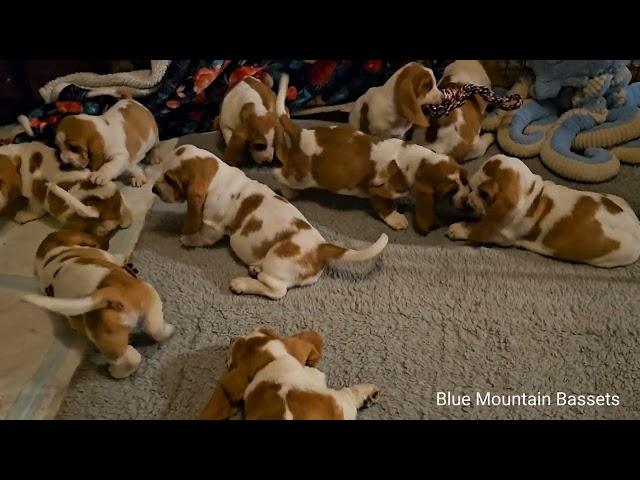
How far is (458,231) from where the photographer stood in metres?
2.53

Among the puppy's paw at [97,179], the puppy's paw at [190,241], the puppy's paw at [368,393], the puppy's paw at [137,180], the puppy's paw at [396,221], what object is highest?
the puppy's paw at [97,179]

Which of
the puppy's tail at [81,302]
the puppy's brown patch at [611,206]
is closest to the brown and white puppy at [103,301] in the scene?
the puppy's tail at [81,302]

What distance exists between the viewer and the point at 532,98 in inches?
119

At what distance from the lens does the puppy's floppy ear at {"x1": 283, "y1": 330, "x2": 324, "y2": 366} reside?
1.88 meters

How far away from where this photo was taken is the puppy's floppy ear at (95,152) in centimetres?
259

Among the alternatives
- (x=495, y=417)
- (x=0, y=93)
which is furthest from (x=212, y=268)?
(x=0, y=93)

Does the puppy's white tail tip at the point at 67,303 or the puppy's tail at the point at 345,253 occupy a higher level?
the puppy's white tail tip at the point at 67,303

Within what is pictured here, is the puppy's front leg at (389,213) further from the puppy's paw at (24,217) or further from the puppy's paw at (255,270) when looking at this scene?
the puppy's paw at (24,217)

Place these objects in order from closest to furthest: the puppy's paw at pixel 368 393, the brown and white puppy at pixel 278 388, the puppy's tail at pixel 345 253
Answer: the brown and white puppy at pixel 278 388
the puppy's paw at pixel 368 393
the puppy's tail at pixel 345 253

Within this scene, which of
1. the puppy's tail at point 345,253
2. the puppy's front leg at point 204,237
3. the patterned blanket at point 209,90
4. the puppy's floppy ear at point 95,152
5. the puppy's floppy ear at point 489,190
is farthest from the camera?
the patterned blanket at point 209,90

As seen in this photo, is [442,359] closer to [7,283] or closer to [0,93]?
[7,283]

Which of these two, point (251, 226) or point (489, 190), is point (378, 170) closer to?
point (489, 190)

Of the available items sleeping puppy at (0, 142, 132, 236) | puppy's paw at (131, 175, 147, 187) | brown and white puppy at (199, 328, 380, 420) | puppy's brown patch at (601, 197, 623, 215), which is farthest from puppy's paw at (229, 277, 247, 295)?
puppy's brown patch at (601, 197, 623, 215)

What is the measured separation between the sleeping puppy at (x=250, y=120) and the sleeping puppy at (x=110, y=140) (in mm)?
366
